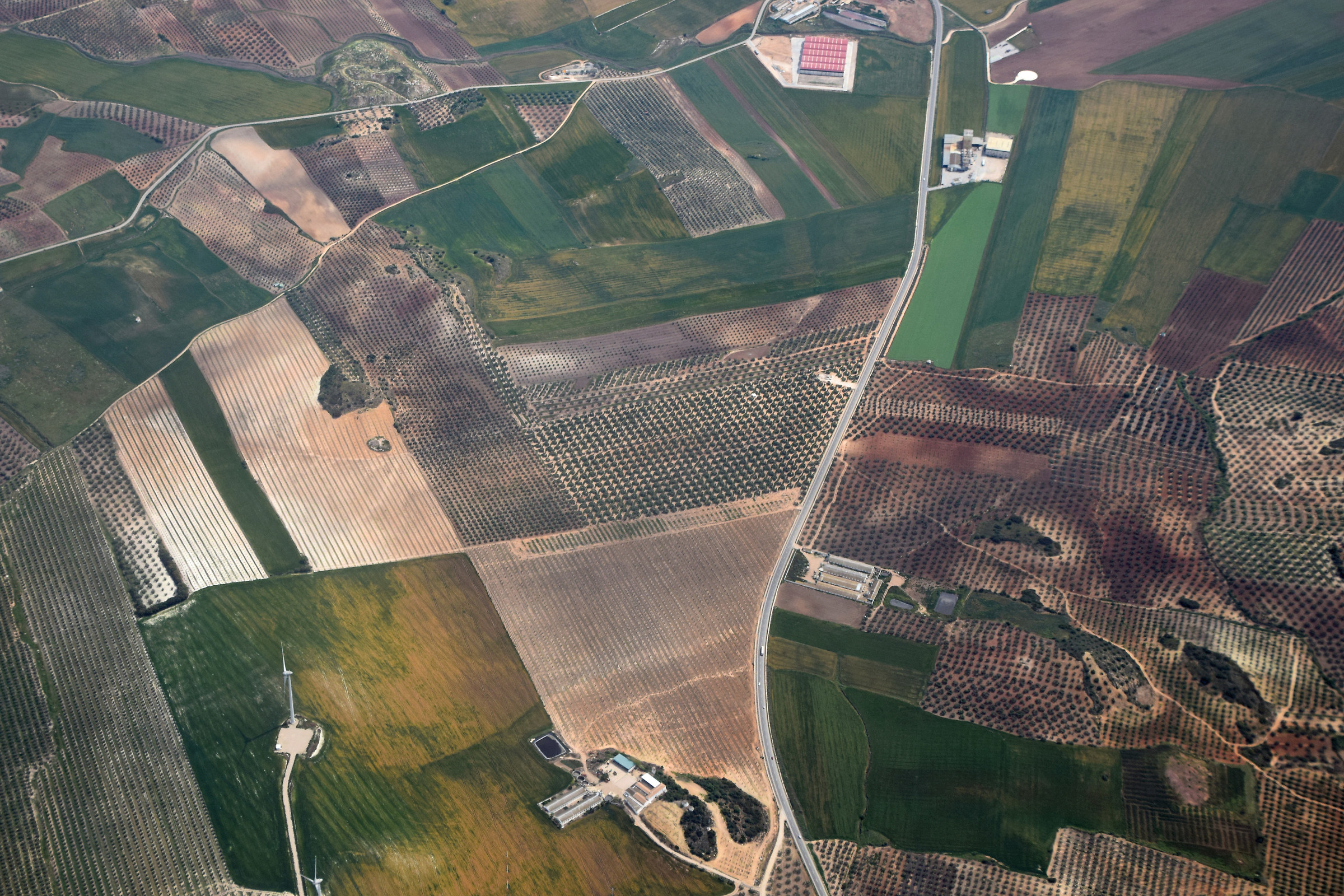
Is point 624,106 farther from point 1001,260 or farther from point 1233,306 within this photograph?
point 1233,306

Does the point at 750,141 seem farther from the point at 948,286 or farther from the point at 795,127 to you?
the point at 948,286

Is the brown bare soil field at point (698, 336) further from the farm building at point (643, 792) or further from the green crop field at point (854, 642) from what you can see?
the farm building at point (643, 792)

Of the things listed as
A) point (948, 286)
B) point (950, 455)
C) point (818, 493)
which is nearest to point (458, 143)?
point (948, 286)

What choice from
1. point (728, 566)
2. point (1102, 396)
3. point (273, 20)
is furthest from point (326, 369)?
point (1102, 396)

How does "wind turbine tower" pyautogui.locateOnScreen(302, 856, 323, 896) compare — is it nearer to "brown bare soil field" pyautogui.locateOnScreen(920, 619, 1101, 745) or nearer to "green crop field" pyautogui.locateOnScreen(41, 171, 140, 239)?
"brown bare soil field" pyautogui.locateOnScreen(920, 619, 1101, 745)

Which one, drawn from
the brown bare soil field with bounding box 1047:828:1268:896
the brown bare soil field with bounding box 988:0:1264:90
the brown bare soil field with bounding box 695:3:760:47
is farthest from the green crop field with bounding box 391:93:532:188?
the brown bare soil field with bounding box 1047:828:1268:896

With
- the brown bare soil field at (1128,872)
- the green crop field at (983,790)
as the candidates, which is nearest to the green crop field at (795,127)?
the green crop field at (983,790)

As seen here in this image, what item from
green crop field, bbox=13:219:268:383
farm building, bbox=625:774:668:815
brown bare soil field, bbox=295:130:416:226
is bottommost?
farm building, bbox=625:774:668:815
